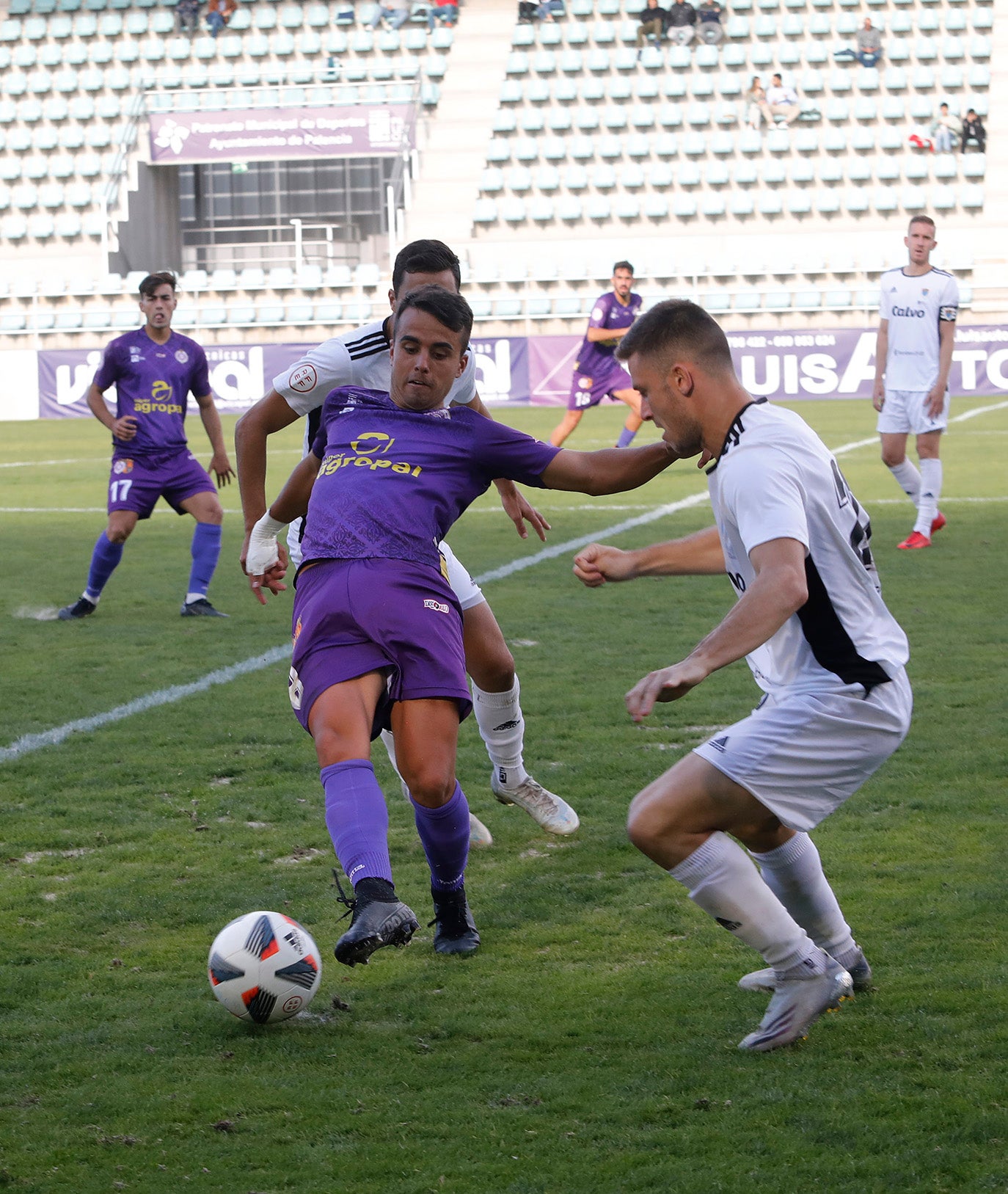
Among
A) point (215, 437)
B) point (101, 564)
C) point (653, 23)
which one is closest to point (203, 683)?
point (101, 564)

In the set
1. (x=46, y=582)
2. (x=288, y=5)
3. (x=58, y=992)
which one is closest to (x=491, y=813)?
(x=58, y=992)

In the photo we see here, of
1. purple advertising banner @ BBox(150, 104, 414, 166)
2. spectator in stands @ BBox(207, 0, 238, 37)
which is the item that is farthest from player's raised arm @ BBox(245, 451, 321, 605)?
spectator in stands @ BBox(207, 0, 238, 37)

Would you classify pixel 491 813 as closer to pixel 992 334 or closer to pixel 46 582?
pixel 46 582

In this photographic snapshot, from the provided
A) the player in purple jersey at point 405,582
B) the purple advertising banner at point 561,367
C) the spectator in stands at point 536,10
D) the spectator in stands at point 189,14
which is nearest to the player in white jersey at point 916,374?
the player in purple jersey at point 405,582

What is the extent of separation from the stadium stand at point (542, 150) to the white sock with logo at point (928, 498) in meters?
16.8

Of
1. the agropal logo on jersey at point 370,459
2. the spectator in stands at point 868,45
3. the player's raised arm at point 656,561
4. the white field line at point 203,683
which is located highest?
the spectator in stands at point 868,45

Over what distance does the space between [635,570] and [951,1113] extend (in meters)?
1.26

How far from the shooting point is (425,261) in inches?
164

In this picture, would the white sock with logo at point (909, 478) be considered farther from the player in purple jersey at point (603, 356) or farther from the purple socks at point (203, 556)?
the purple socks at point (203, 556)

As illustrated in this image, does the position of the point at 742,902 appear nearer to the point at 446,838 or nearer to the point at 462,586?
the point at 446,838

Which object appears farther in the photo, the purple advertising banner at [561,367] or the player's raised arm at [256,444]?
the purple advertising banner at [561,367]

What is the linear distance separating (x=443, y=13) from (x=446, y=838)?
33379 mm

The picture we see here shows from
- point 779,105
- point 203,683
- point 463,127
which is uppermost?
point 779,105

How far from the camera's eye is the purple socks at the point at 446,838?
3760 mm
